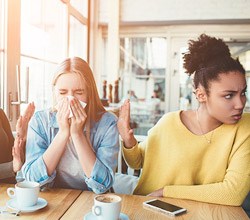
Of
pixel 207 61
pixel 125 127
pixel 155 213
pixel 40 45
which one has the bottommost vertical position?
pixel 155 213

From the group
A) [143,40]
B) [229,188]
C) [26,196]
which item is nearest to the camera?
[26,196]

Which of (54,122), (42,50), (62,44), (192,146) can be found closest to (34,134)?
(54,122)

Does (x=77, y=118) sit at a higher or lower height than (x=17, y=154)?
higher

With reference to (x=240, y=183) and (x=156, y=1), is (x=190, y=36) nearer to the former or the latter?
(x=156, y=1)

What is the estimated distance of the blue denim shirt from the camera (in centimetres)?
120

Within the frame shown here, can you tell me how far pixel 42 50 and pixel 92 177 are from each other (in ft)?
6.52

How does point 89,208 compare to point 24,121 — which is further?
point 24,121

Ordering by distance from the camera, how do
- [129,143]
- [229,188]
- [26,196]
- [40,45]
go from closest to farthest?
[26,196], [229,188], [129,143], [40,45]

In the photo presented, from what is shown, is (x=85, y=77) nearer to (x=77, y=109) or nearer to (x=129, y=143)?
(x=77, y=109)

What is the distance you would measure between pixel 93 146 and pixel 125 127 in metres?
0.16

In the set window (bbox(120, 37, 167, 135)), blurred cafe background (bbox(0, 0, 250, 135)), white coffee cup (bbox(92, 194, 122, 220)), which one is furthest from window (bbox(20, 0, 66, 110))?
white coffee cup (bbox(92, 194, 122, 220))

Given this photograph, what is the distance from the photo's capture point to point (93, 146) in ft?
4.41

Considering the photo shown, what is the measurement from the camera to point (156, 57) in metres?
4.69

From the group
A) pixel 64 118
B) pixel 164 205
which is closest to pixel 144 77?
pixel 64 118
